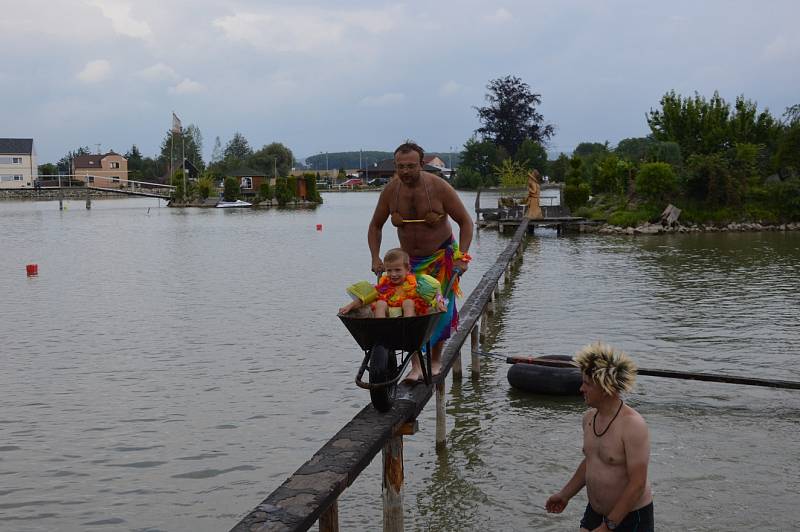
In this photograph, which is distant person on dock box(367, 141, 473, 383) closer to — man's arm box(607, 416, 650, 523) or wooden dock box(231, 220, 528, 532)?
wooden dock box(231, 220, 528, 532)

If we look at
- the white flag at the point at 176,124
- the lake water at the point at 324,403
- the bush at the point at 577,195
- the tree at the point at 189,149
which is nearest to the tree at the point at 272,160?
the tree at the point at 189,149

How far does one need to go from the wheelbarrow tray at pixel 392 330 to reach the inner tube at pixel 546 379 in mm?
4364

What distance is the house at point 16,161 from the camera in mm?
111062

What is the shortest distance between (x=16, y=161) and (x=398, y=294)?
384 ft

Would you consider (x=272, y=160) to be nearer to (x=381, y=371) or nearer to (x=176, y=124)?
(x=176, y=124)

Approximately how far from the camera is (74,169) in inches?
5281

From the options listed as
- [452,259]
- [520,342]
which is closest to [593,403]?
[452,259]

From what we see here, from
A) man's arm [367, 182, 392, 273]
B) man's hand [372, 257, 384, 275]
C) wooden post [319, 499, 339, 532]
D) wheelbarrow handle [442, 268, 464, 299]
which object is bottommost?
wooden post [319, 499, 339, 532]

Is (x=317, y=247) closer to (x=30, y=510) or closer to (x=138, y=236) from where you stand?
(x=138, y=236)

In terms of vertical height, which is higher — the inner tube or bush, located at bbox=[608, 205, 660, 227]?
bush, located at bbox=[608, 205, 660, 227]

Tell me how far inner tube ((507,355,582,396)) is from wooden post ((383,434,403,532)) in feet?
13.8

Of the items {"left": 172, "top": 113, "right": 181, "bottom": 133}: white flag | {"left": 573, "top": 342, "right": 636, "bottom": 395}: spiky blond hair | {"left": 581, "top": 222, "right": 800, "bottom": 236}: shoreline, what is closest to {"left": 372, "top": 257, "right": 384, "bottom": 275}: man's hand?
{"left": 573, "top": 342, "right": 636, "bottom": 395}: spiky blond hair

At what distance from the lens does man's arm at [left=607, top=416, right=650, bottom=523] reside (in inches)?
152

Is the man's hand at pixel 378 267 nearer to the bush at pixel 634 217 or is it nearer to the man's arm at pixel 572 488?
the man's arm at pixel 572 488
